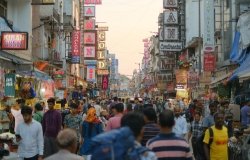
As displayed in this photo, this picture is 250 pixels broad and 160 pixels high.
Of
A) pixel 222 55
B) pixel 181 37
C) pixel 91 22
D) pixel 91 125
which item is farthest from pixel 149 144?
pixel 91 22

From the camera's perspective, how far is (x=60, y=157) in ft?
19.9

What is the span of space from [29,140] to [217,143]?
3.20 metres

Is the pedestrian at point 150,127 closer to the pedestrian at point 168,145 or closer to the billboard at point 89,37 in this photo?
the pedestrian at point 168,145

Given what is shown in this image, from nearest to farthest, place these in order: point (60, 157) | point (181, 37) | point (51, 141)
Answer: point (60, 157) < point (51, 141) < point (181, 37)

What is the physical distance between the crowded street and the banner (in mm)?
35

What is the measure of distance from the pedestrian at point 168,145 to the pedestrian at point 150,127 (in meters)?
2.17

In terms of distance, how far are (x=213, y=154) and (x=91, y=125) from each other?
5.53 meters

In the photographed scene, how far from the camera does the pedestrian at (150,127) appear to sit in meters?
9.04

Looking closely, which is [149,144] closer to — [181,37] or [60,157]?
[60,157]

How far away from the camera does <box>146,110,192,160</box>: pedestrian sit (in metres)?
6.63

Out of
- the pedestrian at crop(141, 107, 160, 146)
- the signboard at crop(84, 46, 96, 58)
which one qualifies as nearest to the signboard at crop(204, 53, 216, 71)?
the signboard at crop(84, 46, 96, 58)

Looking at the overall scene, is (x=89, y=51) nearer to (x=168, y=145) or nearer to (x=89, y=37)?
(x=89, y=37)

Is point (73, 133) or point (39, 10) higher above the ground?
point (39, 10)

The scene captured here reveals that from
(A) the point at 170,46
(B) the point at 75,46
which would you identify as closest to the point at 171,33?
(A) the point at 170,46
